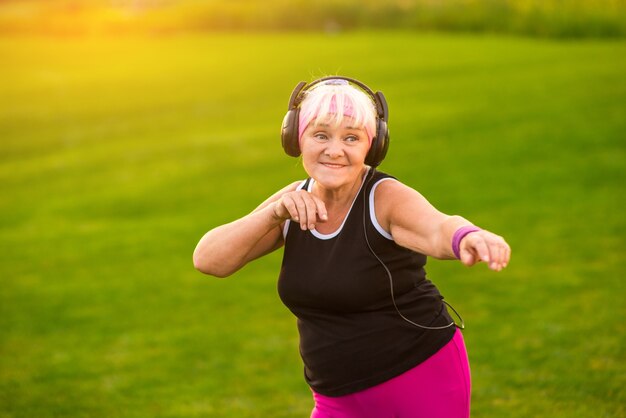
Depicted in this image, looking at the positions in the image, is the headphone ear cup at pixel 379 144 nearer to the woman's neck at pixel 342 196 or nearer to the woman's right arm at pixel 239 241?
the woman's neck at pixel 342 196

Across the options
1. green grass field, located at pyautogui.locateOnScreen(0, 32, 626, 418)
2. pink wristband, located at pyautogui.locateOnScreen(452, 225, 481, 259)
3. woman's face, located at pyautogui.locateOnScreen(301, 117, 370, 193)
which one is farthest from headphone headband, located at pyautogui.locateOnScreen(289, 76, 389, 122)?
green grass field, located at pyautogui.locateOnScreen(0, 32, 626, 418)

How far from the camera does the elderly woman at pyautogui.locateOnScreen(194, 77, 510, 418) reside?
Answer: 3.28 metres

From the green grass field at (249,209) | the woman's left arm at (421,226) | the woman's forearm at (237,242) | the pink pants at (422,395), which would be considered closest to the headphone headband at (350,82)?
the woman's left arm at (421,226)

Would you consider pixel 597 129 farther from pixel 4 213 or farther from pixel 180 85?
pixel 180 85

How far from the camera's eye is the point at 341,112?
10.7ft

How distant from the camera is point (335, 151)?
3266 millimetres

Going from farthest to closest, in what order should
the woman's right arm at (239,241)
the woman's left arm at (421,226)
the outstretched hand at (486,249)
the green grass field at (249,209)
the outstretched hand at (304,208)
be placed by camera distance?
1. the green grass field at (249,209)
2. the woman's right arm at (239,241)
3. the outstretched hand at (304,208)
4. the woman's left arm at (421,226)
5. the outstretched hand at (486,249)

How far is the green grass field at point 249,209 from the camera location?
7.01 metres

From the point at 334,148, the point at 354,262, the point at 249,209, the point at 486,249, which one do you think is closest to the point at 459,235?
the point at 486,249

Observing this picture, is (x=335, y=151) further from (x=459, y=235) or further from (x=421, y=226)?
(x=459, y=235)

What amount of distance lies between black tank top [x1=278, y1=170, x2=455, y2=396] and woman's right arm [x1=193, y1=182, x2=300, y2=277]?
115 millimetres

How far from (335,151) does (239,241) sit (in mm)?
493

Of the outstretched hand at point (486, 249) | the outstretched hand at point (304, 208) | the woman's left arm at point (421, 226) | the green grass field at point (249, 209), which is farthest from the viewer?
the green grass field at point (249, 209)

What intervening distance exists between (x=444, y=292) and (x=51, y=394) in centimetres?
371
